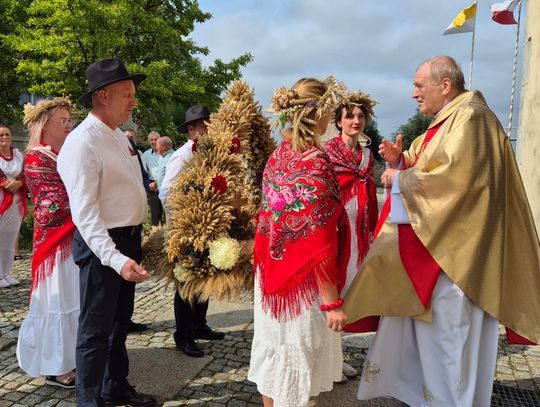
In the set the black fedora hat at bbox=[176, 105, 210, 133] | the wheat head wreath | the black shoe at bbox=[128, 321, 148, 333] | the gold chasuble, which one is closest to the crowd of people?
the gold chasuble

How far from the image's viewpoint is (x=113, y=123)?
279 cm

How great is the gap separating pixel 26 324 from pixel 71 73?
10.7 m

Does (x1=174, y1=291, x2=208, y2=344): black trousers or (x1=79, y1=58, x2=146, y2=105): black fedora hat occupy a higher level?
(x1=79, y1=58, x2=146, y2=105): black fedora hat

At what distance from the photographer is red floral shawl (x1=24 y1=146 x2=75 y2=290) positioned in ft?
10.8

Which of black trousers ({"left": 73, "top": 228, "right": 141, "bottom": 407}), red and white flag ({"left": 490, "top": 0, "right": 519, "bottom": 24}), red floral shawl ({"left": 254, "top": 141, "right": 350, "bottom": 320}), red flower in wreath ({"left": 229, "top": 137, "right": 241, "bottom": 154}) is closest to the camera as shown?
red floral shawl ({"left": 254, "top": 141, "right": 350, "bottom": 320})

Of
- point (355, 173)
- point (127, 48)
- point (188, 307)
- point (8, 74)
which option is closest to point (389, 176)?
point (355, 173)

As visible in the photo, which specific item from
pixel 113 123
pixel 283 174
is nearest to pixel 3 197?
pixel 113 123

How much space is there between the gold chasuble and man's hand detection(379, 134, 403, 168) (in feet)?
1.06

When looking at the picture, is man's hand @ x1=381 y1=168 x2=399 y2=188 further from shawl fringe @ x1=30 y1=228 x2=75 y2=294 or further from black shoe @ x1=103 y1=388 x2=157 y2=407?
shawl fringe @ x1=30 y1=228 x2=75 y2=294

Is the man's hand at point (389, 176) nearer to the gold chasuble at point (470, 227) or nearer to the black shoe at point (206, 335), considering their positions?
the gold chasuble at point (470, 227)

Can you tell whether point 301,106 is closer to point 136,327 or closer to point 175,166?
point 175,166

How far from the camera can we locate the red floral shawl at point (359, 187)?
3619 mm

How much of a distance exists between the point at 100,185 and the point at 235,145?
1113 mm

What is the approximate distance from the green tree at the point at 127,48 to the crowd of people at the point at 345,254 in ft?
33.9
